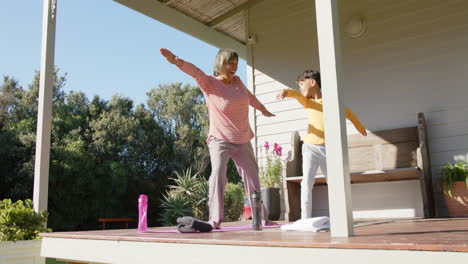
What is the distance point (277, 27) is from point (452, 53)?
83.1 inches

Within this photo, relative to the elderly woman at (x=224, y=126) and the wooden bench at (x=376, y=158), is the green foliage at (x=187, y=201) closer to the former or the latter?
the wooden bench at (x=376, y=158)

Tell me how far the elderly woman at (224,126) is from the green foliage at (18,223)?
1.52m

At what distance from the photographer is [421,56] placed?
4.55 metres

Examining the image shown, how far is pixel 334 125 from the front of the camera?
2.00 m

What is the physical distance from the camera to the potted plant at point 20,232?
3.22m

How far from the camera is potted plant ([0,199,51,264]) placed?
127 inches

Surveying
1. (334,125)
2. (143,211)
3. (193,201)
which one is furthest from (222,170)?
(193,201)

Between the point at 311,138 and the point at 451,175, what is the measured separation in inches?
61.8

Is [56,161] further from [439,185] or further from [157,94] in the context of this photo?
[439,185]

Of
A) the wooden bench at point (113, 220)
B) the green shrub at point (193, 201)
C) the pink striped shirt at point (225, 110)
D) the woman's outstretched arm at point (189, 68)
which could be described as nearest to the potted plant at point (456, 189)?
the pink striped shirt at point (225, 110)

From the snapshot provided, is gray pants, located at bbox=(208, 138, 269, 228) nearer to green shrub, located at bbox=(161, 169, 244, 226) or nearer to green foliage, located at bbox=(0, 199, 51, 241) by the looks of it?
green foliage, located at bbox=(0, 199, 51, 241)

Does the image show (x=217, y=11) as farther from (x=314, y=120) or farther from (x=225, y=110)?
(x=225, y=110)

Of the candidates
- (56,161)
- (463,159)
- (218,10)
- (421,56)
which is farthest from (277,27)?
(56,161)

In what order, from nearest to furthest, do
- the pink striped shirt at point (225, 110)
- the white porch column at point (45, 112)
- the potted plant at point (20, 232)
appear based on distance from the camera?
1. the pink striped shirt at point (225, 110)
2. the potted plant at point (20, 232)
3. the white porch column at point (45, 112)
